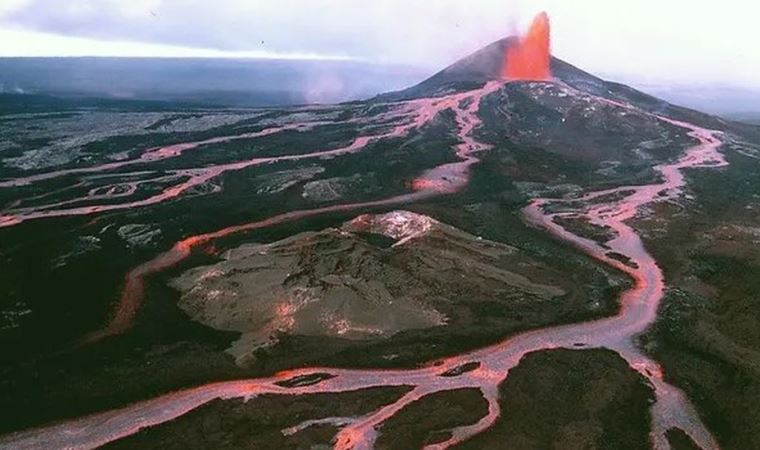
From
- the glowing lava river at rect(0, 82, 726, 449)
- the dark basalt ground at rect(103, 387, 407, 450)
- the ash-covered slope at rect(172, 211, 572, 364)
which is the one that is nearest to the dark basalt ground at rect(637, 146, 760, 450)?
the glowing lava river at rect(0, 82, 726, 449)

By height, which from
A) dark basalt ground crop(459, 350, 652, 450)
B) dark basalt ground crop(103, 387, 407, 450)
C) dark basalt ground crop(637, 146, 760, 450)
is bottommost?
dark basalt ground crop(103, 387, 407, 450)

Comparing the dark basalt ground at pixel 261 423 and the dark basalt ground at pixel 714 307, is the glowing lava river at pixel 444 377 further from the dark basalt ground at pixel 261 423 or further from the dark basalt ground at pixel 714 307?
the dark basalt ground at pixel 714 307

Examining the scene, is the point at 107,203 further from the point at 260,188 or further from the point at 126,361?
the point at 126,361

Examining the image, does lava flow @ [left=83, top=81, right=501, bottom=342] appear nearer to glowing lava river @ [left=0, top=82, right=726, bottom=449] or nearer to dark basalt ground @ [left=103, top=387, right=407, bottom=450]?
glowing lava river @ [left=0, top=82, right=726, bottom=449]

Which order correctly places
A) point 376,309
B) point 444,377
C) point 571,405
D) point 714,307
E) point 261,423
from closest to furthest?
point 261,423 < point 571,405 < point 444,377 < point 376,309 < point 714,307

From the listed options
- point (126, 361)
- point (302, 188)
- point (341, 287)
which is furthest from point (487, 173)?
point (126, 361)

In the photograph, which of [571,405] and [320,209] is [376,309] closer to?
[571,405]

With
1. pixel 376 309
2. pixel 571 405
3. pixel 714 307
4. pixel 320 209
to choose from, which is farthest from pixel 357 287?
pixel 714 307

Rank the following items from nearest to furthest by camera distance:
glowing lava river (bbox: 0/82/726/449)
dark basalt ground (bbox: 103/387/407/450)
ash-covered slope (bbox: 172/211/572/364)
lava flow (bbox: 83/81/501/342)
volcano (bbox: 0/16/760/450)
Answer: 1. dark basalt ground (bbox: 103/387/407/450)
2. glowing lava river (bbox: 0/82/726/449)
3. volcano (bbox: 0/16/760/450)
4. ash-covered slope (bbox: 172/211/572/364)
5. lava flow (bbox: 83/81/501/342)
